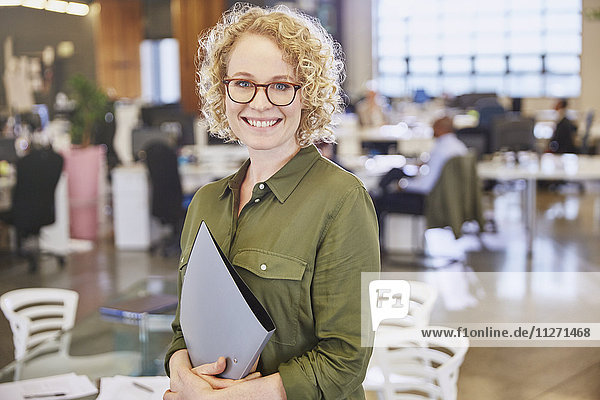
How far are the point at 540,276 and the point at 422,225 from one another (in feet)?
3.94

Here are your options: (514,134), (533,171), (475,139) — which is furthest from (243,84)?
(475,139)

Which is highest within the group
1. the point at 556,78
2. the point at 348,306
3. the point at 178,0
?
the point at 178,0

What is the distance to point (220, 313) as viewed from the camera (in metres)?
1.32

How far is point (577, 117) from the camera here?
1313 cm

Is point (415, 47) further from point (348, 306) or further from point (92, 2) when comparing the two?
point (348, 306)

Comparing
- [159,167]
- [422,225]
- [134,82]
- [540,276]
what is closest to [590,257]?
[540,276]

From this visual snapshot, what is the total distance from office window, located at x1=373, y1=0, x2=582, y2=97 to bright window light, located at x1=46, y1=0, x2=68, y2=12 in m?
6.36

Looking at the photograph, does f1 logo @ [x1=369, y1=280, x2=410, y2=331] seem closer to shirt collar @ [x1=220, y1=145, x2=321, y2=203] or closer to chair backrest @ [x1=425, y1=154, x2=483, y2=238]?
shirt collar @ [x1=220, y1=145, x2=321, y2=203]

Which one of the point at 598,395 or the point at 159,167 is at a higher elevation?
the point at 159,167

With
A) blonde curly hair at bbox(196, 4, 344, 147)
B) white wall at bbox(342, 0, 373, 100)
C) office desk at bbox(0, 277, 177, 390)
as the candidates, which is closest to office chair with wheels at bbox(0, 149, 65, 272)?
office desk at bbox(0, 277, 177, 390)

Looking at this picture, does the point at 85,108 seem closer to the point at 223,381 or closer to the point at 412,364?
the point at 412,364

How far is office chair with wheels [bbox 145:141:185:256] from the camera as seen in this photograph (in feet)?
20.3

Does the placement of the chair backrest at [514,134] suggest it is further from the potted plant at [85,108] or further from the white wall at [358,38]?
the white wall at [358,38]

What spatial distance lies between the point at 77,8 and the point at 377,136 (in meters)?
6.88
